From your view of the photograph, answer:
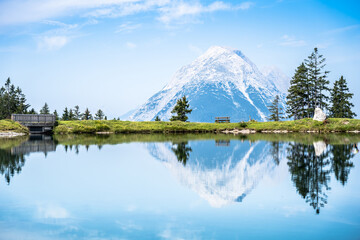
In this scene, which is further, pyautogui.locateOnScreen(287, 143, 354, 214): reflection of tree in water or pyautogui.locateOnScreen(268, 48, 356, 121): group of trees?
pyautogui.locateOnScreen(268, 48, 356, 121): group of trees

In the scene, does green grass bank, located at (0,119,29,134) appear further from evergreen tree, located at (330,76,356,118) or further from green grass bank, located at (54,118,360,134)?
evergreen tree, located at (330,76,356,118)

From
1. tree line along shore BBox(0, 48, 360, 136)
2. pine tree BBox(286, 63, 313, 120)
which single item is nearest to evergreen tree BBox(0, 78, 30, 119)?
tree line along shore BBox(0, 48, 360, 136)

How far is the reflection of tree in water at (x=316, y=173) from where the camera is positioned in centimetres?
1295

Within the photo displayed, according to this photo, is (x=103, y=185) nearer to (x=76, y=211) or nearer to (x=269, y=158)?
(x=76, y=211)

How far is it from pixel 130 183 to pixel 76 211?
4.72 meters

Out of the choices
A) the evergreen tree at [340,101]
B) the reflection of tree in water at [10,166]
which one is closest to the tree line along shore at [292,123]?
the evergreen tree at [340,101]

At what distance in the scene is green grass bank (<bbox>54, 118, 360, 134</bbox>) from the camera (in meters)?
62.8

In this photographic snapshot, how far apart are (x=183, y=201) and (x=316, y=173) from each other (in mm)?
8332

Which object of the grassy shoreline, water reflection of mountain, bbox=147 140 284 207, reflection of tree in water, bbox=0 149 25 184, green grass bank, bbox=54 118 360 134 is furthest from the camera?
green grass bank, bbox=54 118 360 134

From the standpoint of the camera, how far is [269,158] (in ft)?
79.8

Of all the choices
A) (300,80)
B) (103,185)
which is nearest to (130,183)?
(103,185)

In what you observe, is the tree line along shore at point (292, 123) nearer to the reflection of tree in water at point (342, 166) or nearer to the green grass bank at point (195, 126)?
the green grass bank at point (195, 126)

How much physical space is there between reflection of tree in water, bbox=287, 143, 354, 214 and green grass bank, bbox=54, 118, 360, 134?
40615 millimetres

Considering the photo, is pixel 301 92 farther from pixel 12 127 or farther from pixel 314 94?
pixel 12 127
